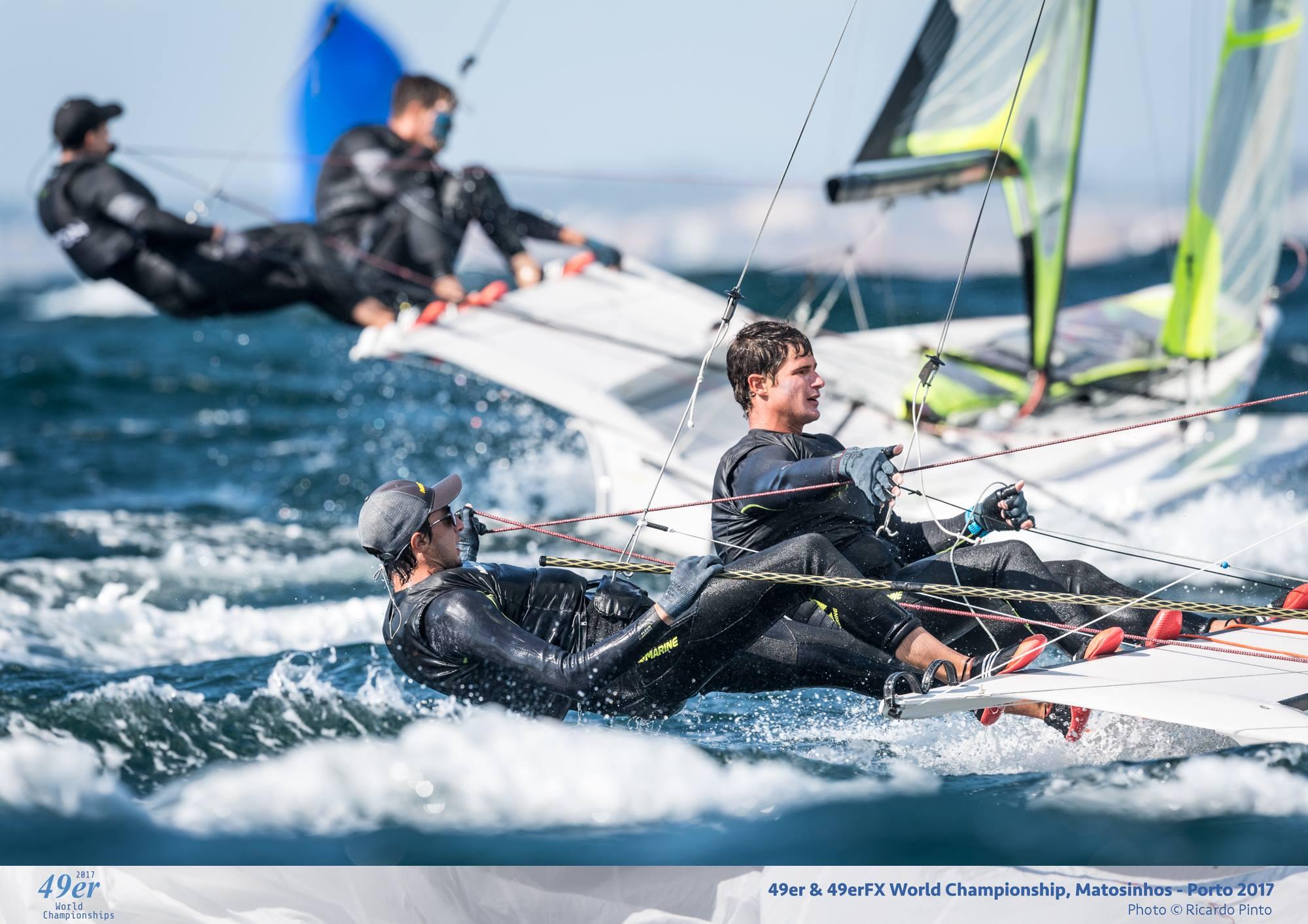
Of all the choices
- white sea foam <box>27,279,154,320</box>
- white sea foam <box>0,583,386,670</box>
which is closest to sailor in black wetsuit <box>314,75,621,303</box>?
white sea foam <box>0,583,386,670</box>

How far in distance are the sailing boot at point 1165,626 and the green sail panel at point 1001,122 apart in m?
2.65

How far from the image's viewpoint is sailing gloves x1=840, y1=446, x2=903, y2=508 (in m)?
Result: 2.71

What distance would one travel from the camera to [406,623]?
295 cm

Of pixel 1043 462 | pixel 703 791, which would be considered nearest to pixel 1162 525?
pixel 1043 462

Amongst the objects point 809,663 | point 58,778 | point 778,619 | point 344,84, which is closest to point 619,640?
point 778,619

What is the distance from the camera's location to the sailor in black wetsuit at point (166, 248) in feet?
19.7

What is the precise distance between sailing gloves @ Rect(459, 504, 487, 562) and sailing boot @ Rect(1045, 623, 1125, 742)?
4.14 feet

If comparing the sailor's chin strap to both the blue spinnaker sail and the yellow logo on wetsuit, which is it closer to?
the yellow logo on wetsuit

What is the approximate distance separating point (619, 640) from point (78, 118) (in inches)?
167

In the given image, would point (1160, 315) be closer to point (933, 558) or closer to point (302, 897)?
point (933, 558)

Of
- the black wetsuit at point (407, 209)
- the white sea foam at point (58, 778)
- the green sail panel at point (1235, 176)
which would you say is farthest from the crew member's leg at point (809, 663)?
the black wetsuit at point (407, 209)

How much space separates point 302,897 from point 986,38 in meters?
4.03

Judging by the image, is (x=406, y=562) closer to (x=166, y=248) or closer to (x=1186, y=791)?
(x=1186, y=791)

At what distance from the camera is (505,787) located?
130 inches
